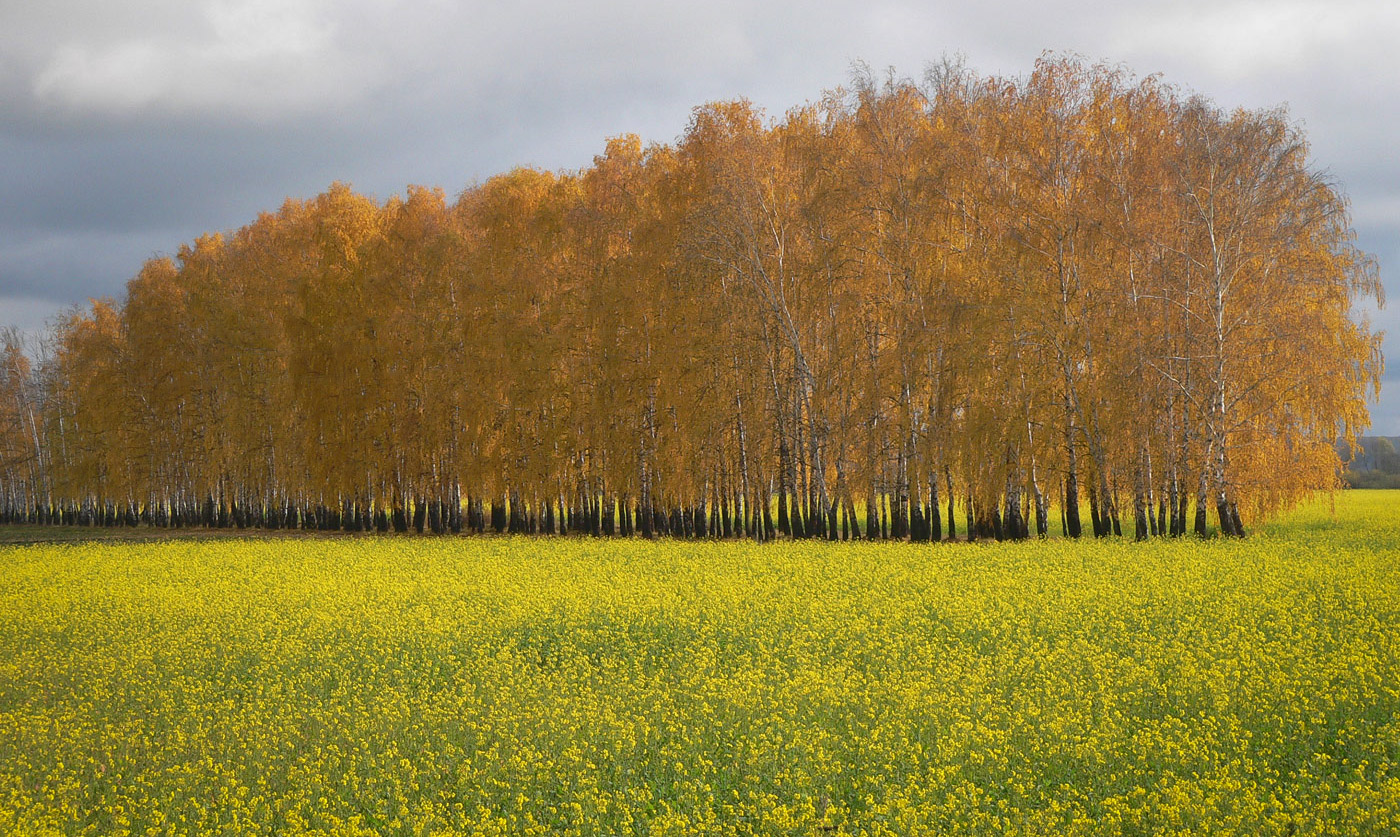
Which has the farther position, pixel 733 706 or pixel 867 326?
pixel 867 326

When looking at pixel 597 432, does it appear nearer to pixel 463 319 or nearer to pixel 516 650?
pixel 463 319

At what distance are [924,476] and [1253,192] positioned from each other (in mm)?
12712

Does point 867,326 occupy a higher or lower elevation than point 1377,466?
higher

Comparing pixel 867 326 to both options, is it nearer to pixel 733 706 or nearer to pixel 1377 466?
pixel 733 706

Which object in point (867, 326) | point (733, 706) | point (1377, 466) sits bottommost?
point (1377, 466)

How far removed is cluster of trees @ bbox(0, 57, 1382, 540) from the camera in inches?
1107

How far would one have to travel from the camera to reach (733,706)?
11.1 meters

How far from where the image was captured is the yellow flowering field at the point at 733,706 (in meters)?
8.31

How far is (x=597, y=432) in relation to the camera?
36062 millimetres

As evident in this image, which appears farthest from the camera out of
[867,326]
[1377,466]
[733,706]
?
[1377,466]

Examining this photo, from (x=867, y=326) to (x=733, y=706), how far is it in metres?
22.4

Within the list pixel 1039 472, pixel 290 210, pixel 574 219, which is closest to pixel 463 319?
→ pixel 574 219

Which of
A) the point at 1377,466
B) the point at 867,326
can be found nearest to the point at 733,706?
the point at 867,326

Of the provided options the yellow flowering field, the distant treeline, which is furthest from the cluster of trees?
the distant treeline
